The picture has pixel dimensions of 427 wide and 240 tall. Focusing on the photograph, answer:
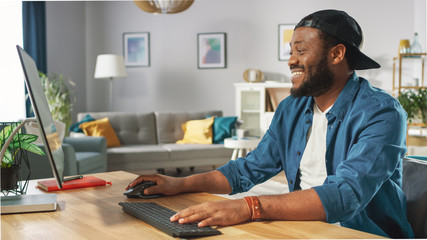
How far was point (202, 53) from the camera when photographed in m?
6.86

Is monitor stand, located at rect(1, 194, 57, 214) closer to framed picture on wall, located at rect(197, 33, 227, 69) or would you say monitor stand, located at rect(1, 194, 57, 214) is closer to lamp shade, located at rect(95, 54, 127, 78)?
lamp shade, located at rect(95, 54, 127, 78)

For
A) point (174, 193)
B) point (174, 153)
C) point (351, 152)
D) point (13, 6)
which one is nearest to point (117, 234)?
point (174, 193)

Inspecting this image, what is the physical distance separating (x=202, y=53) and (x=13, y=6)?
2721mm

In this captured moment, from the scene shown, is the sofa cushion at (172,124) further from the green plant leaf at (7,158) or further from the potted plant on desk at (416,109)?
the green plant leaf at (7,158)

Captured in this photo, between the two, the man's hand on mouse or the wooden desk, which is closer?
the wooden desk

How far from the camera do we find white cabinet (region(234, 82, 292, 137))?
21.0 feet

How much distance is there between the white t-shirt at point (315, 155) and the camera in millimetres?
1449

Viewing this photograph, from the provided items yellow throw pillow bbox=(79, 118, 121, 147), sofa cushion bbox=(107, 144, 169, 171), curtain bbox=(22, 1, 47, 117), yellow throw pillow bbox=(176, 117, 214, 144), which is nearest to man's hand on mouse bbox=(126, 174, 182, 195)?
sofa cushion bbox=(107, 144, 169, 171)

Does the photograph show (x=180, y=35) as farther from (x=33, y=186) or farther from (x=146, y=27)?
(x=33, y=186)

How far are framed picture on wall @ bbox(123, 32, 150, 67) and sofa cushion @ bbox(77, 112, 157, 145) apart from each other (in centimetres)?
145

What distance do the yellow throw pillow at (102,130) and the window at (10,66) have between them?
A: 47.4 inches

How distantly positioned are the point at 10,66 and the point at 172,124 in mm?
2241

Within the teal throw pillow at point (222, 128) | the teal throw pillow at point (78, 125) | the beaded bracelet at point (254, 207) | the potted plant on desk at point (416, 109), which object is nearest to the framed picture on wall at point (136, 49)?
the teal throw pillow at point (78, 125)

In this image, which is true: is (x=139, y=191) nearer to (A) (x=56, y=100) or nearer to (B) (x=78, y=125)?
(B) (x=78, y=125)
